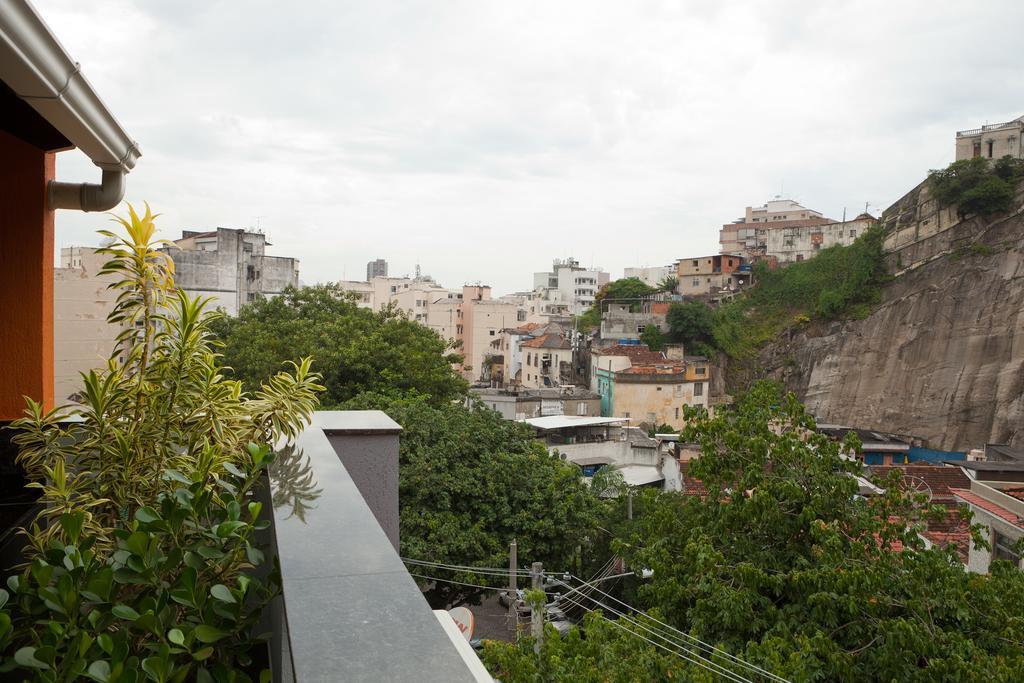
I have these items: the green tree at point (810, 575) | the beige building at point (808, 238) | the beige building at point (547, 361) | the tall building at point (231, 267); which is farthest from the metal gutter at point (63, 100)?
the beige building at point (808, 238)

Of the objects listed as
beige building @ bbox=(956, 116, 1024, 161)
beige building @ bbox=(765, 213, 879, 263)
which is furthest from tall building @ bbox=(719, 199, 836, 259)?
beige building @ bbox=(956, 116, 1024, 161)

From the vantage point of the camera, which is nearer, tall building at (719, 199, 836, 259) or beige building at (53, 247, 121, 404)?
beige building at (53, 247, 121, 404)

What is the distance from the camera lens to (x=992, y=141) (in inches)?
1582

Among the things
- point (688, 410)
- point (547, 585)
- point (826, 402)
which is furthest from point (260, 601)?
point (826, 402)

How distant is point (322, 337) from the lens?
16.1m

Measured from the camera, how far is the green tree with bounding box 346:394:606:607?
396 inches

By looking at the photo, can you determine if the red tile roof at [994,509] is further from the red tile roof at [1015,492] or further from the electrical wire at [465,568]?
the electrical wire at [465,568]

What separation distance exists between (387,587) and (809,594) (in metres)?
5.97

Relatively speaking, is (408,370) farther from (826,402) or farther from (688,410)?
(826,402)

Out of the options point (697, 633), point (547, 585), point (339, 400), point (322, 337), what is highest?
point (322, 337)

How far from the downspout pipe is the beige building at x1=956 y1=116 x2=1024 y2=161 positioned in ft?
143

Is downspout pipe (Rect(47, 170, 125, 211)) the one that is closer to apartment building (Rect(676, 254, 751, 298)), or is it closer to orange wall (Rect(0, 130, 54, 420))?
orange wall (Rect(0, 130, 54, 420))

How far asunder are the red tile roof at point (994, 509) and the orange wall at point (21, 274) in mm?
10086

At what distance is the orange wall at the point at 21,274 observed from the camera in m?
3.05
